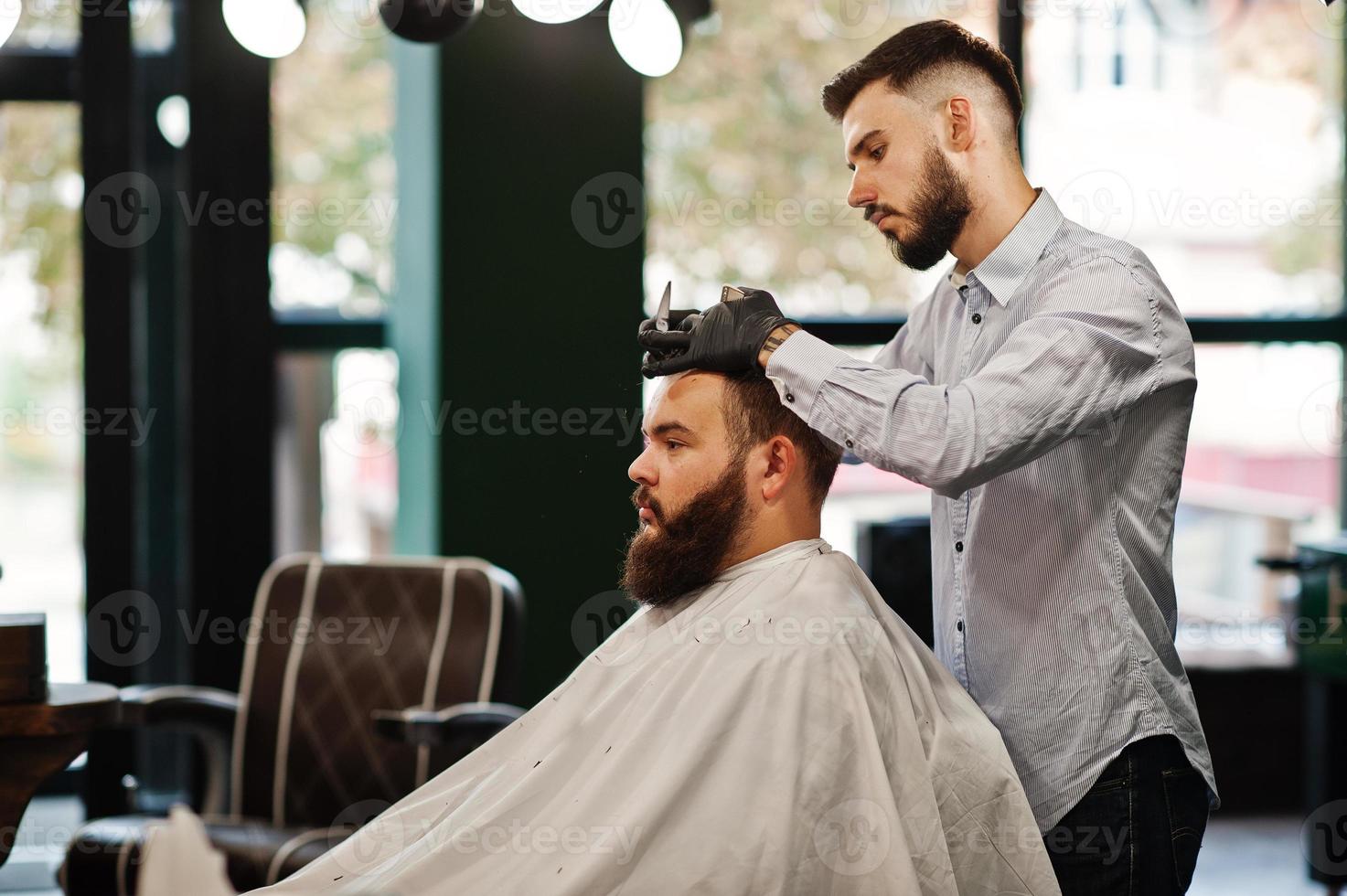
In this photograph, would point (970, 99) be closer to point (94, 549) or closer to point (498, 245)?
point (498, 245)

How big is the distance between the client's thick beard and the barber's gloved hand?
0.18 meters

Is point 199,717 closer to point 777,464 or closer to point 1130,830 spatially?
point 777,464

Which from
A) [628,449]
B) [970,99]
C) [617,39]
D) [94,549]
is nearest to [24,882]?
[94,549]

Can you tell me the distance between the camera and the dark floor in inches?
141

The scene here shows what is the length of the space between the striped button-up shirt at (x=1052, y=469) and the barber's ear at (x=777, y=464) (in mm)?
194

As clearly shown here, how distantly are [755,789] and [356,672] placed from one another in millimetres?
1696

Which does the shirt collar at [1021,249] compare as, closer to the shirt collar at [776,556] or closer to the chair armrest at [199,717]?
the shirt collar at [776,556]

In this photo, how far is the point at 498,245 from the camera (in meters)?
3.47

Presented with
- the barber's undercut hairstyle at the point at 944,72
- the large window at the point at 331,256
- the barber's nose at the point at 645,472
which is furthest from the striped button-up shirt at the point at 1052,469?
the large window at the point at 331,256

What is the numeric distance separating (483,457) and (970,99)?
201 cm

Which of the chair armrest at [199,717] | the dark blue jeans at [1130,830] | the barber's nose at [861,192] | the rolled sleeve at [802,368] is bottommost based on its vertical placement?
the chair armrest at [199,717]

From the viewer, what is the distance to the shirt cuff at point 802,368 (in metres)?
1.58

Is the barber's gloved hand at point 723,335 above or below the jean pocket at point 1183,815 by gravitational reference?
above

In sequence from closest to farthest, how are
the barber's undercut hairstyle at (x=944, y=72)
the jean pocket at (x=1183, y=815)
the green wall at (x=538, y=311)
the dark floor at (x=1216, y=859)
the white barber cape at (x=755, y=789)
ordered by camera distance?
1. the white barber cape at (x=755, y=789)
2. the jean pocket at (x=1183, y=815)
3. the barber's undercut hairstyle at (x=944, y=72)
4. the green wall at (x=538, y=311)
5. the dark floor at (x=1216, y=859)
